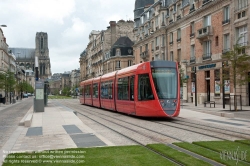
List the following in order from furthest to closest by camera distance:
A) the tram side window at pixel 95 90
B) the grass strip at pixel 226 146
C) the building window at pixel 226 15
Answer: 1. the building window at pixel 226 15
2. the tram side window at pixel 95 90
3. the grass strip at pixel 226 146

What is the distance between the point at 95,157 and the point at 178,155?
191 cm

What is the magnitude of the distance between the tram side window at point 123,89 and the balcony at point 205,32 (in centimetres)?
1698

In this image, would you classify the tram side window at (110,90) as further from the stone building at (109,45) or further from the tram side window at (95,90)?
the stone building at (109,45)

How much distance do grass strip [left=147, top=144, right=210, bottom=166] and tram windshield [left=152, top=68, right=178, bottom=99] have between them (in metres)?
8.39

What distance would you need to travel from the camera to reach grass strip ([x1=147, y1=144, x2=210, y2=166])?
7312 millimetres

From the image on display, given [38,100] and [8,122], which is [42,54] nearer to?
[38,100]

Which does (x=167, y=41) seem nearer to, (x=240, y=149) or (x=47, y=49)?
(x=240, y=149)

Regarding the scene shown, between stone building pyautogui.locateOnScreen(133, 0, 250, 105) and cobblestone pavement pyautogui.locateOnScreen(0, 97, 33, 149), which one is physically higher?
stone building pyautogui.locateOnScreen(133, 0, 250, 105)

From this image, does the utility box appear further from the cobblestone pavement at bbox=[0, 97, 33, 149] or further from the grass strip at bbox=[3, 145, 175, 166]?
the grass strip at bbox=[3, 145, 175, 166]

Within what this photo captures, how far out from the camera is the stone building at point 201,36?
32.8 meters

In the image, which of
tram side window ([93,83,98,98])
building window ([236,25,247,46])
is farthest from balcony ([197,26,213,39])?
tram side window ([93,83,98,98])

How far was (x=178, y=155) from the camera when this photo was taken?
8.10 metres

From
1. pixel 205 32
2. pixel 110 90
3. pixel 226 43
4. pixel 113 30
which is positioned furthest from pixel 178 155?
pixel 113 30

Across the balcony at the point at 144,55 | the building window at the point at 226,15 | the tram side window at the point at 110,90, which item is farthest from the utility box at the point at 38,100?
the balcony at the point at 144,55
